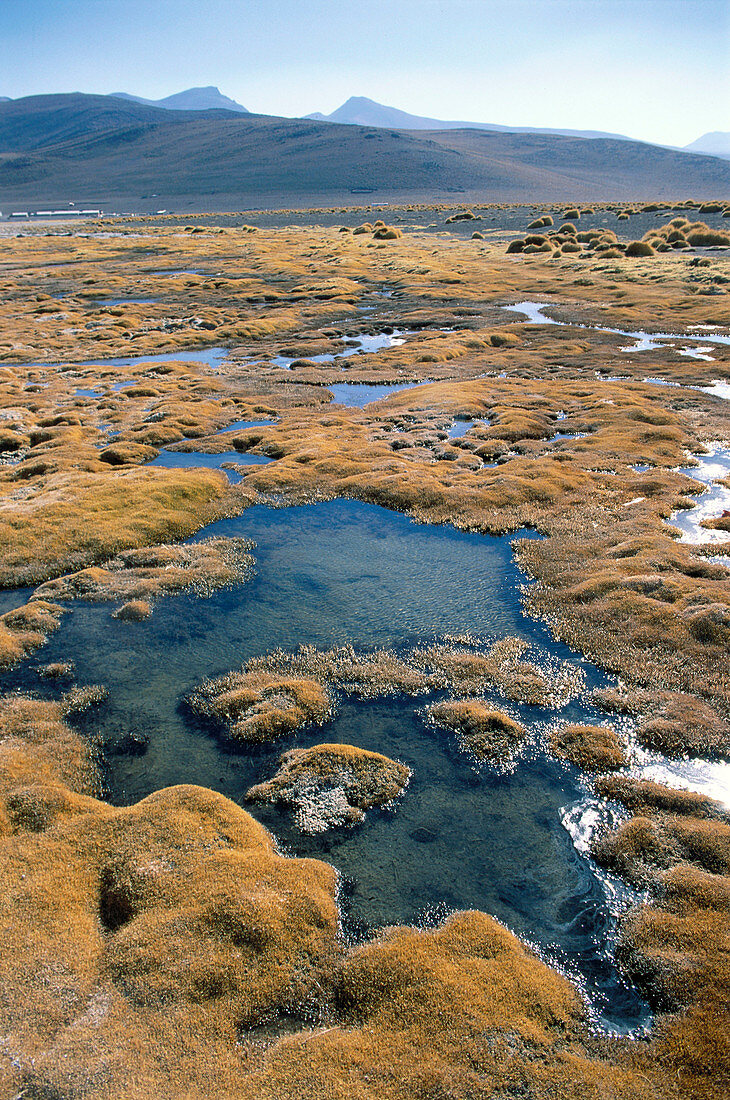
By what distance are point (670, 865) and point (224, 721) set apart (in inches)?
354

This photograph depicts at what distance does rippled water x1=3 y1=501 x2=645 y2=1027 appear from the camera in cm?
1033

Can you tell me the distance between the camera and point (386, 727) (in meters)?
14.1

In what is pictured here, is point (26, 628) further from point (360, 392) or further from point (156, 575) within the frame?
point (360, 392)

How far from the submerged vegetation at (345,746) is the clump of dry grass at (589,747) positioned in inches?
2.0

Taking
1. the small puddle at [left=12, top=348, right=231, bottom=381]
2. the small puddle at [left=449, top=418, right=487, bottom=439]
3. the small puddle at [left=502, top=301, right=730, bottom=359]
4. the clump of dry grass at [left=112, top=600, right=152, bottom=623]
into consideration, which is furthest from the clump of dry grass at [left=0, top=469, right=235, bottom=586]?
the small puddle at [left=502, top=301, right=730, bottom=359]

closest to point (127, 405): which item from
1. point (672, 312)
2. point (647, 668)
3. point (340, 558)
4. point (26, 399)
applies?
point (26, 399)

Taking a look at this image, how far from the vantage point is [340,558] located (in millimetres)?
21109

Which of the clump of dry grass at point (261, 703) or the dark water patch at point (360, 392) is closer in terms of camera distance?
the clump of dry grass at point (261, 703)

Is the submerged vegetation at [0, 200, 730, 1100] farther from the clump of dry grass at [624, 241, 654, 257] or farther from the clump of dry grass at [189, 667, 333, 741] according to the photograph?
the clump of dry grass at [624, 241, 654, 257]

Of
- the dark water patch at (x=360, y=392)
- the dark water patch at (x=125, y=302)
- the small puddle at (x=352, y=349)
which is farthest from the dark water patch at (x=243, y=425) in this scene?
the dark water patch at (x=125, y=302)

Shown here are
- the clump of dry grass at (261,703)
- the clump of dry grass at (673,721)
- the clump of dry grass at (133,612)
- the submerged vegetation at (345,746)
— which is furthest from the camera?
the clump of dry grass at (133,612)

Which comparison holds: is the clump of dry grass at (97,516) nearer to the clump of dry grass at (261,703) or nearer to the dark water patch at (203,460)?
the dark water patch at (203,460)

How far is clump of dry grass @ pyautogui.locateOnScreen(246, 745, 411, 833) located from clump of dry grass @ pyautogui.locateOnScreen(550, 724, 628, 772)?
10.8 feet

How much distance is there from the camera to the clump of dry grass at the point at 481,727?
43.8 ft
